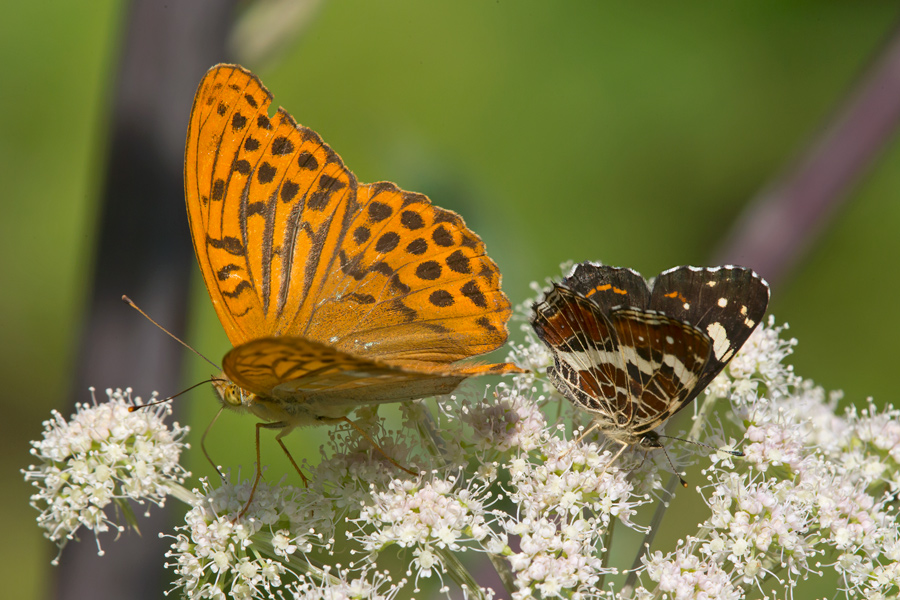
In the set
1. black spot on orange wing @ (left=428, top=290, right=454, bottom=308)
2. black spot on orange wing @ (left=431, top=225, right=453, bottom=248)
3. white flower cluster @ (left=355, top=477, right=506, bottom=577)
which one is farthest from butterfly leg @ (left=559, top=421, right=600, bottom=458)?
black spot on orange wing @ (left=431, top=225, right=453, bottom=248)

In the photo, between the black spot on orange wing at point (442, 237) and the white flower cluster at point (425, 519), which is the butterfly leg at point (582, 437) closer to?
Answer: the white flower cluster at point (425, 519)

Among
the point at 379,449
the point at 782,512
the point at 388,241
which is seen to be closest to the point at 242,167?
the point at 388,241

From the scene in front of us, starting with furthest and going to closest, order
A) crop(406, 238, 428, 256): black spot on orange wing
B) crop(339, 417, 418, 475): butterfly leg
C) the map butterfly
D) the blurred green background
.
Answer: the blurred green background, crop(406, 238, 428, 256): black spot on orange wing, crop(339, 417, 418, 475): butterfly leg, the map butterfly

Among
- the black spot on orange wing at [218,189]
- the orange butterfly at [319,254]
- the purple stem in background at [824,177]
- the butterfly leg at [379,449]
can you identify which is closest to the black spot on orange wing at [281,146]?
the orange butterfly at [319,254]

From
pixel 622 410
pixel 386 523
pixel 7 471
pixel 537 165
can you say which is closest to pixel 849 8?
pixel 537 165

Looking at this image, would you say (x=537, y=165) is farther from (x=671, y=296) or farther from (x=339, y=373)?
(x=339, y=373)

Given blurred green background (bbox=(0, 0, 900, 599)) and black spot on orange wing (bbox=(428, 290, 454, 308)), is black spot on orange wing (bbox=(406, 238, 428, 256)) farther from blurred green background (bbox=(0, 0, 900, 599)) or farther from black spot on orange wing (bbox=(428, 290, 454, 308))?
blurred green background (bbox=(0, 0, 900, 599))

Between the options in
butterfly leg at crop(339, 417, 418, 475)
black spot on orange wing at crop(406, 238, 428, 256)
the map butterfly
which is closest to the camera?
the map butterfly
